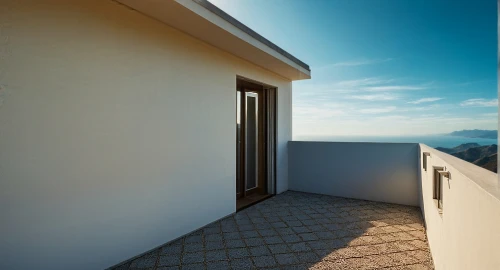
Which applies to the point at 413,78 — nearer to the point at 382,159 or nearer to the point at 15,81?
the point at 382,159

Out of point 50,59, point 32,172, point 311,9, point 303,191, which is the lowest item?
point 303,191

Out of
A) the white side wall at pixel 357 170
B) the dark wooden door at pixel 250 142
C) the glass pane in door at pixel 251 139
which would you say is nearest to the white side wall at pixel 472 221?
the white side wall at pixel 357 170

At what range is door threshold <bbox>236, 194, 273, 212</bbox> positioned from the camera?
15.9ft

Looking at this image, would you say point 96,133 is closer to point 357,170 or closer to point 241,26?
point 241,26

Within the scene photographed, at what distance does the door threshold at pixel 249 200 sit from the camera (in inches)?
191

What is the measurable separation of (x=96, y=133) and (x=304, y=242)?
106 inches

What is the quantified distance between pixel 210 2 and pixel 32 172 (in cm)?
244

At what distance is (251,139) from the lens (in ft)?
18.8

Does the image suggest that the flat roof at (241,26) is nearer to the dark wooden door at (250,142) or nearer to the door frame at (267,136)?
the door frame at (267,136)

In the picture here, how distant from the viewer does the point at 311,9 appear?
5.65 meters

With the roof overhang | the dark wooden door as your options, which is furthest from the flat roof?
the dark wooden door

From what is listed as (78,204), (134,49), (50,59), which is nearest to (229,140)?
(134,49)

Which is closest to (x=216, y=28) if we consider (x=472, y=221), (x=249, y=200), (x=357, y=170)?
(x=472, y=221)

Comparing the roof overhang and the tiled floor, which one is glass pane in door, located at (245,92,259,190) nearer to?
the roof overhang
